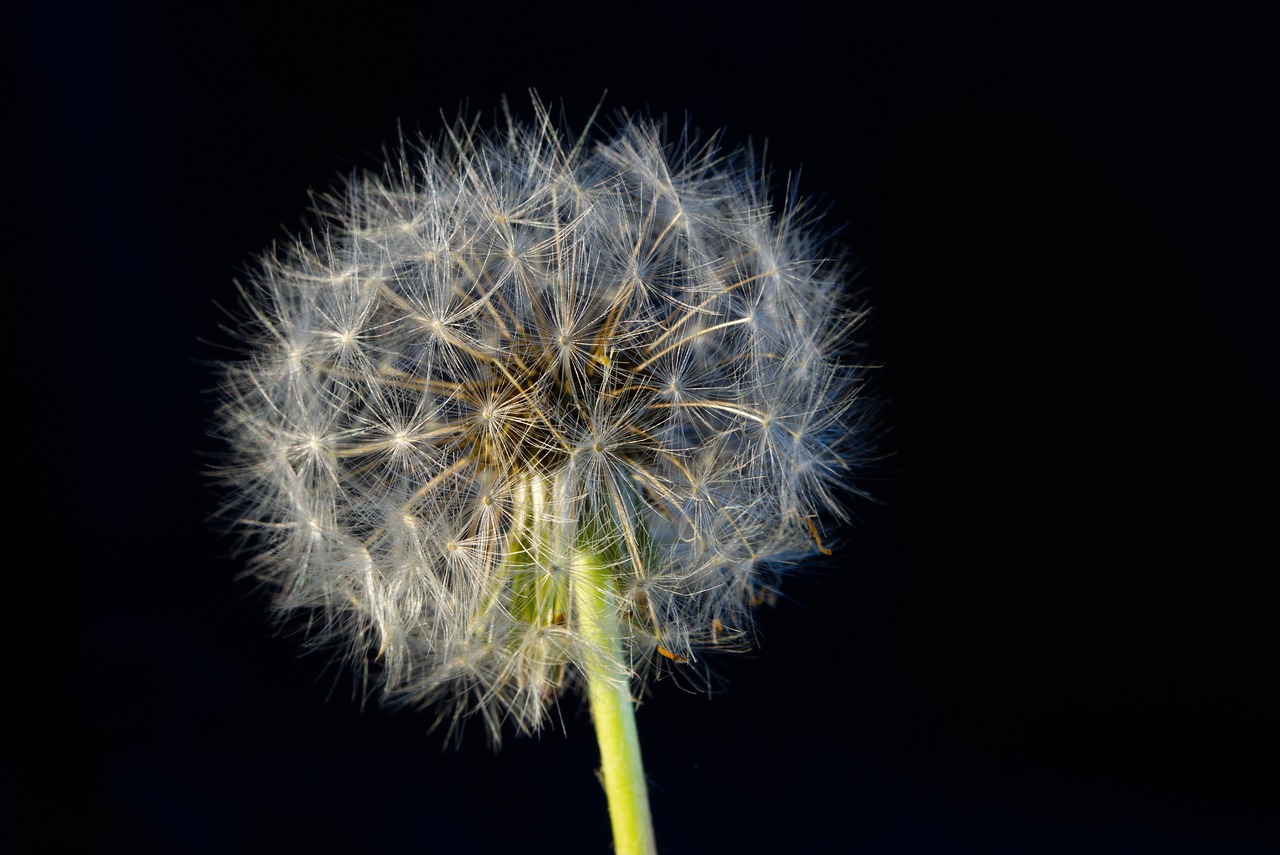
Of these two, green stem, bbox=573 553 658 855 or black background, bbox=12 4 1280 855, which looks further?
black background, bbox=12 4 1280 855

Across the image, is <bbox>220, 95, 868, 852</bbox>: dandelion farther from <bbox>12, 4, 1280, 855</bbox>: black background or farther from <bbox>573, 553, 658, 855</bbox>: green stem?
<bbox>12, 4, 1280, 855</bbox>: black background

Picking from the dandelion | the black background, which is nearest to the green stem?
the dandelion

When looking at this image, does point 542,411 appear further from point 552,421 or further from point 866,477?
point 866,477

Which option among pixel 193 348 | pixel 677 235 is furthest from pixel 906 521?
pixel 193 348

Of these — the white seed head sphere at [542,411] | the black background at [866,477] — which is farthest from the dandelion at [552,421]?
the black background at [866,477]

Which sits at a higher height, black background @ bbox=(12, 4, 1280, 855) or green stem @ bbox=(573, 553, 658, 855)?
black background @ bbox=(12, 4, 1280, 855)

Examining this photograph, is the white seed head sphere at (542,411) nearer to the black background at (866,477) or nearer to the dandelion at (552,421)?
the dandelion at (552,421)

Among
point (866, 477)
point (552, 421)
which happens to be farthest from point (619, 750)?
point (866, 477)
